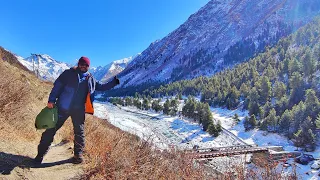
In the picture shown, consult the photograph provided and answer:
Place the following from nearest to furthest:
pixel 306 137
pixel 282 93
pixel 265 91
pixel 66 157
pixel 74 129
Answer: pixel 74 129 → pixel 66 157 → pixel 306 137 → pixel 282 93 → pixel 265 91

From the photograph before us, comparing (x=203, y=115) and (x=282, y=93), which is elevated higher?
(x=282, y=93)

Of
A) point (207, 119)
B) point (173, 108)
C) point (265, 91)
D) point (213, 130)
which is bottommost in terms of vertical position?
point (213, 130)

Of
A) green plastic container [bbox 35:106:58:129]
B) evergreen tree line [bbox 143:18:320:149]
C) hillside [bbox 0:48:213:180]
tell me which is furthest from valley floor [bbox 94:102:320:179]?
green plastic container [bbox 35:106:58:129]

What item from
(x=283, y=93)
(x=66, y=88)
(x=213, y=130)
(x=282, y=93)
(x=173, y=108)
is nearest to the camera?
(x=66, y=88)

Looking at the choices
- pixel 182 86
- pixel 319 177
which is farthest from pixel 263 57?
pixel 319 177

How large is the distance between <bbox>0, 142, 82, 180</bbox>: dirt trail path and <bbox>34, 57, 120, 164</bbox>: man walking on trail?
23 cm

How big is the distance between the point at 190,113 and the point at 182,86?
61584 mm

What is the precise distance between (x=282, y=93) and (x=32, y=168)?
265 feet

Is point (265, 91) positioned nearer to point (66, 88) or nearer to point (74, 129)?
point (74, 129)

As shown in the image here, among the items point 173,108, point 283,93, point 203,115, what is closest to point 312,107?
point 283,93

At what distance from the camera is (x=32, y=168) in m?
4.97

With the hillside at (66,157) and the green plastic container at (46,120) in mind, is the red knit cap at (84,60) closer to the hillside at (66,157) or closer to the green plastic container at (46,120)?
the green plastic container at (46,120)

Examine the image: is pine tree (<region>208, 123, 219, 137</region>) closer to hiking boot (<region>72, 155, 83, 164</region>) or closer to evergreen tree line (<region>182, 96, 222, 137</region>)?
evergreen tree line (<region>182, 96, 222, 137</region>)

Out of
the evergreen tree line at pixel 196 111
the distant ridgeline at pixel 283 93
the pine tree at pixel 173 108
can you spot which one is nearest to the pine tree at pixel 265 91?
the distant ridgeline at pixel 283 93
